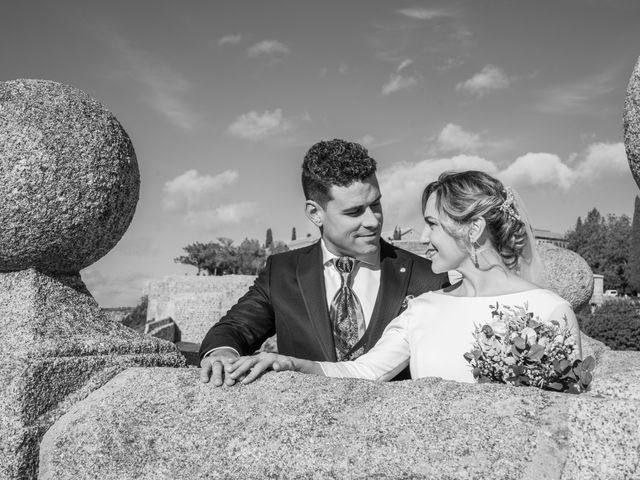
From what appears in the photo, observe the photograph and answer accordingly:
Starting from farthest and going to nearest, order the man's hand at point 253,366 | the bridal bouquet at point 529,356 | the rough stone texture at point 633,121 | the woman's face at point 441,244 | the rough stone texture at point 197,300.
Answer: the rough stone texture at point 197,300
the rough stone texture at point 633,121
the woman's face at point 441,244
the man's hand at point 253,366
the bridal bouquet at point 529,356

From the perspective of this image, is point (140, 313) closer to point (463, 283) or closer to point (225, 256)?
point (225, 256)

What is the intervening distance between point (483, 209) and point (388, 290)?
1.09 metres

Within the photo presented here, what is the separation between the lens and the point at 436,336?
3162mm

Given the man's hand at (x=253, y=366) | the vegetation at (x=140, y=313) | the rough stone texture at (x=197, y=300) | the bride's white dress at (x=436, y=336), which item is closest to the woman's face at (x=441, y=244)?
the bride's white dress at (x=436, y=336)

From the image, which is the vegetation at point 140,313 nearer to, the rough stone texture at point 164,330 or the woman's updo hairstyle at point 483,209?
the rough stone texture at point 164,330

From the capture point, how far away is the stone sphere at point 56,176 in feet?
11.8

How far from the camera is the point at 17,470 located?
3.28 meters

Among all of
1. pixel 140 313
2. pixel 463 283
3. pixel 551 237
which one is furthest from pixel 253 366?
pixel 551 237

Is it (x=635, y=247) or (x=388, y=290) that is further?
(x=635, y=247)

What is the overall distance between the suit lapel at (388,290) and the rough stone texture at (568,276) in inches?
344

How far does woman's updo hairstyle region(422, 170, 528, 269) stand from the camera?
318 centimetres

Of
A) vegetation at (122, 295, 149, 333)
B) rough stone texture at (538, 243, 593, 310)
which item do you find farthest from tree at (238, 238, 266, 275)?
rough stone texture at (538, 243, 593, 310)

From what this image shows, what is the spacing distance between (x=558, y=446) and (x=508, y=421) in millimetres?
169

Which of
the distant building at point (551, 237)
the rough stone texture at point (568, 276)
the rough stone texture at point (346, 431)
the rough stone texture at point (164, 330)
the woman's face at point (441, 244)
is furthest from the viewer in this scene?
the distant building at point (551, 237)
